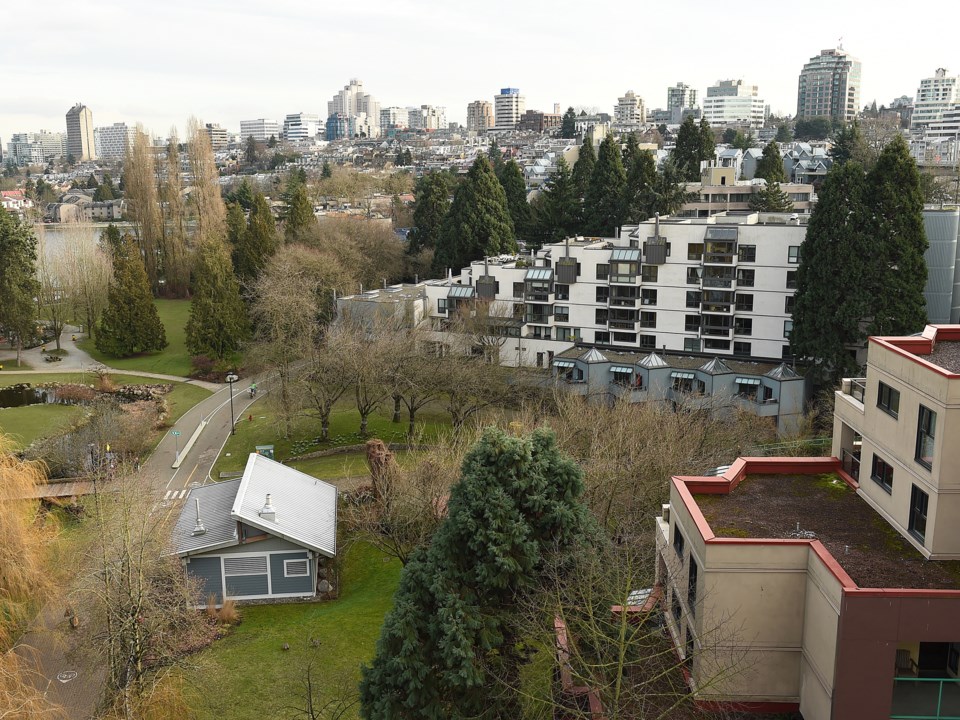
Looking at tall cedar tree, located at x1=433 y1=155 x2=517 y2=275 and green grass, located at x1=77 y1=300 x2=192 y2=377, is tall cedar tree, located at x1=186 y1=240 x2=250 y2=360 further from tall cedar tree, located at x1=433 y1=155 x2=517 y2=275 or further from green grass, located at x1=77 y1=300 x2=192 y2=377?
tall cedar tree, located at x1=433 y1=155 x2=517 y2=275

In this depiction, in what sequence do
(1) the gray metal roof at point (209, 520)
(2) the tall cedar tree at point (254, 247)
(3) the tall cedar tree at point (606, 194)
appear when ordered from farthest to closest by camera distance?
(2) the tall cedar tree at point (254, 247)
(3) the tall cedar tree at point (606, 194)
(1) the gray metal roof at point (209, 520)

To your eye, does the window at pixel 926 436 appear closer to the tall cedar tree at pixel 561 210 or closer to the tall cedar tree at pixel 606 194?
the tall cedar tree at pixel 606 194

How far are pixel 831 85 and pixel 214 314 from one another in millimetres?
175053

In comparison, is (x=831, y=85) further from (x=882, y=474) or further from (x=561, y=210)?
(x=882, y=474)

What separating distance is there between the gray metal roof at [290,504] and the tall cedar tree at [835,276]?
23.1 m

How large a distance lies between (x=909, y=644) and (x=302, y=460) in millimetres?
30126

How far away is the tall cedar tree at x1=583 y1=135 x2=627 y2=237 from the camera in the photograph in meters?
60.6

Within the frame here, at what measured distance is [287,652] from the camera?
897 inches

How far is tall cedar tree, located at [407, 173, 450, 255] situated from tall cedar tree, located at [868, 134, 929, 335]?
3756 centimetres

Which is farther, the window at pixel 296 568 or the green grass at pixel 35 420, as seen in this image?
the green grass at pixel 35 420

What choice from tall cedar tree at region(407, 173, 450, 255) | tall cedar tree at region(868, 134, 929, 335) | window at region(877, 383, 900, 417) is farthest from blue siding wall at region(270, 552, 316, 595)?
tall cedar tree at region(407, 173, 450, 255)

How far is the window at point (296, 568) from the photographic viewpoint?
2648 cm

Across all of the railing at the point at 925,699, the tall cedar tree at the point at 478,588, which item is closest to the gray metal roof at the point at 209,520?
the tall cedar tree at the point at 478,588

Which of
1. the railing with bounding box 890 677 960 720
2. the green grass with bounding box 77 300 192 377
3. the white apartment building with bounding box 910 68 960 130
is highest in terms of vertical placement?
the white apartment building with bounding box 910 68 960 130
